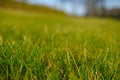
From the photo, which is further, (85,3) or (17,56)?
(85,3)

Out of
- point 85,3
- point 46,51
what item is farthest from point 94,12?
point 46,51

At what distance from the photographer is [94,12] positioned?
43.9 m

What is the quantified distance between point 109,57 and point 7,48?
0.65 meters

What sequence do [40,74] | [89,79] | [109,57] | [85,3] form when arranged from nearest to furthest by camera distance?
[89,79] < [40,74] < [109,57] < [85,3]

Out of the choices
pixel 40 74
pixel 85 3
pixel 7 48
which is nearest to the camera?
pixel 40 74

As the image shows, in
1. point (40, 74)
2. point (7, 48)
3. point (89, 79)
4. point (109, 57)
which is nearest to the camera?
point (89, 79)

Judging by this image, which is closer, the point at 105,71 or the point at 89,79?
the point at 89,79

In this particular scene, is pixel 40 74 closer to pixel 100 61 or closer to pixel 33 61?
pixel 33 61

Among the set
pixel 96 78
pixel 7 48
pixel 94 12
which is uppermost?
pixel 7 48

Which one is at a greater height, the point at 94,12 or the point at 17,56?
the point at 17,56

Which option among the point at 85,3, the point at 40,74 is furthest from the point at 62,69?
the point at 85,3

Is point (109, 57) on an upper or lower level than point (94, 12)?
upper

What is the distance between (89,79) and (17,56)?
445mm

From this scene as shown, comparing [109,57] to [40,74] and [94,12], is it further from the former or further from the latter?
[94,12]
